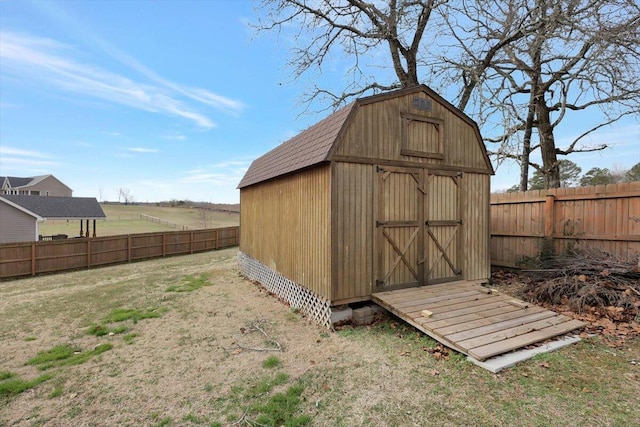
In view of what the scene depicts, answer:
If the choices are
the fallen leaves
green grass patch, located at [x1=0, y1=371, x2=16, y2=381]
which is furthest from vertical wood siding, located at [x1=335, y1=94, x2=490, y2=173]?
green grass patch, located at [x1=0, y1=371, x2=16, y2=381]

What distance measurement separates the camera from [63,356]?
4391 mm

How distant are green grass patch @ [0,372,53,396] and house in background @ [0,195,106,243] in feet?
57.3

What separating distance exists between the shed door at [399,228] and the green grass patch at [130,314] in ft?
16.0

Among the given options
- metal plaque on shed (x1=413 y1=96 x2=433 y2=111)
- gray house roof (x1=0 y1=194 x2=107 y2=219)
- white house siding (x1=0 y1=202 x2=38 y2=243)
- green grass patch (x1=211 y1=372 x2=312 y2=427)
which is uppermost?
metal plaque on shed (x1=413 y1=96 x2=433 y2=111)

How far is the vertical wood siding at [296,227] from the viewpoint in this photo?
203 inches

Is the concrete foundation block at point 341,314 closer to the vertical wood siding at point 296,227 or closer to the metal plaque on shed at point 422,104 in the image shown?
the vertical wood siding at point 296,227

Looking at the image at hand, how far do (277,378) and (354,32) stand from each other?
1273 cm

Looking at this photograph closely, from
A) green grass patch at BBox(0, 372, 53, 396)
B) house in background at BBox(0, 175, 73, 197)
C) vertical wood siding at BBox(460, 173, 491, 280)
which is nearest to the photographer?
green grass patch at BBox(0, 372, 53, 396)

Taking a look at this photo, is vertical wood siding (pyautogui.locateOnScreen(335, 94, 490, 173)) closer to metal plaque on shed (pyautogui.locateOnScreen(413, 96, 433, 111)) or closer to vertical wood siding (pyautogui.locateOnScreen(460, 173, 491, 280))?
metal plaque on shed (pyautogui.locateOnScreen(413, 96, 433, 111))

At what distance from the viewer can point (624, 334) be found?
3930mm

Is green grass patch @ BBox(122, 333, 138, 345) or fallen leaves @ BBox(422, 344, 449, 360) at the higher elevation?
fallen leaves @ BBox(422, 344, 449, 360)

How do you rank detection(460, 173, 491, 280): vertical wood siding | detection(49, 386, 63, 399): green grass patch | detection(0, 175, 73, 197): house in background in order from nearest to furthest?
detection(49, 386, 63, 399): green grass patch
detection(460, 173, 491, 280): vertical wood siding
detection(0, 175, 73, 197): house in background

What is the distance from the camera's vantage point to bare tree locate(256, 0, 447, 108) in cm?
1075

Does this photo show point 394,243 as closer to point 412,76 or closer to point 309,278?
point 309,278
